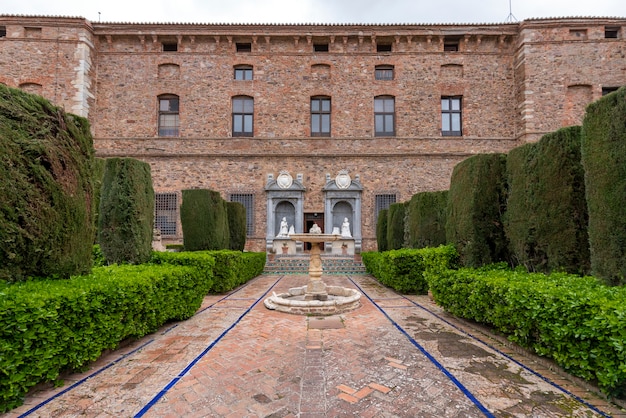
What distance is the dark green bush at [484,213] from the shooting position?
5820 mm

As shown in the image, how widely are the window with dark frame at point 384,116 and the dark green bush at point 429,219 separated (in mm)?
8725

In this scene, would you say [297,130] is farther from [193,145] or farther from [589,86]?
[589,86]

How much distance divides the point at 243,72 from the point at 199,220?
11403 millimetres

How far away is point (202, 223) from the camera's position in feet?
29.9

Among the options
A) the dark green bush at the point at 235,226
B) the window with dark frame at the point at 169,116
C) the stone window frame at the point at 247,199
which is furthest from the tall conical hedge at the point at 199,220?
the window with dark frame at the point at 169,116

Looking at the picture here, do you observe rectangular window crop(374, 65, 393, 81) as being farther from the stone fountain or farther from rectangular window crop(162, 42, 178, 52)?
the stone fountain

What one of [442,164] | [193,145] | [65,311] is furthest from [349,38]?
[65,311]

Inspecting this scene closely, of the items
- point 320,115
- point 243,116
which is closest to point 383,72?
point 320,115

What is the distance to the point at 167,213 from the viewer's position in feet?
54.4

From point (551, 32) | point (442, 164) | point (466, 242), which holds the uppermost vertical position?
point (551, 32)

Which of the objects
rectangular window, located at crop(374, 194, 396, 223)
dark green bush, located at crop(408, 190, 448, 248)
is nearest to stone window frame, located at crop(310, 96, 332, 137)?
rectangular window, located at crop(374, 194, 396, 223)

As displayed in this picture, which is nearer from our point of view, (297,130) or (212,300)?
(212,300)

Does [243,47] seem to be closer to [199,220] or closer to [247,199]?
[247,199]

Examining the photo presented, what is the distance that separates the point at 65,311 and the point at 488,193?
243 inches
